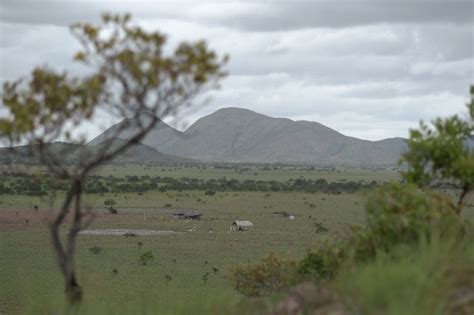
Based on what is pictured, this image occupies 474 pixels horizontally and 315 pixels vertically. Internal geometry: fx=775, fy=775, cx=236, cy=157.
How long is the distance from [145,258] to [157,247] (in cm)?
491

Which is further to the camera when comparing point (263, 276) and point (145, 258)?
point (145, 258)

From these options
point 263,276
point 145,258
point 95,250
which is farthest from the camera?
point 95,250

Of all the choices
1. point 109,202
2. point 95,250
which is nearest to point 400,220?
point 95,250

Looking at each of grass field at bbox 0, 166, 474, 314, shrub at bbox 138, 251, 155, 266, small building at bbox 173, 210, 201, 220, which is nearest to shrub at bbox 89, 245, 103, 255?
grass field at bbox 0, 166, 474, 314

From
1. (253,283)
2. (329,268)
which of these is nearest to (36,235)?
(253,283)

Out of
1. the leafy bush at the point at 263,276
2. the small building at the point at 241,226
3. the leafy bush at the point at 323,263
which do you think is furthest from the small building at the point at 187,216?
the leafy bush at the point at 323,263

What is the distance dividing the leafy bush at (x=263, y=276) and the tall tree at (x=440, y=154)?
11.5 feet

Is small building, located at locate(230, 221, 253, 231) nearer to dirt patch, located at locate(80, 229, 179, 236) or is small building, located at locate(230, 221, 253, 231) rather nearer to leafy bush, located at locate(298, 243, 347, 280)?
dirt patch, located at locate(80, 229, 179, 236)

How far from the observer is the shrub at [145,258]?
118 feet

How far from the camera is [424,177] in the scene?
14125 millimetres

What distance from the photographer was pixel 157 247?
41.2 m

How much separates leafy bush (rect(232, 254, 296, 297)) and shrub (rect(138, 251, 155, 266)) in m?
18.2

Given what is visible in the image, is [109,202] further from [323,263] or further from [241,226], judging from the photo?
[323,263]

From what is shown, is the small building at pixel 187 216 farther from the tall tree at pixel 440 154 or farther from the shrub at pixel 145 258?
the tall tree at pixel 440 154
